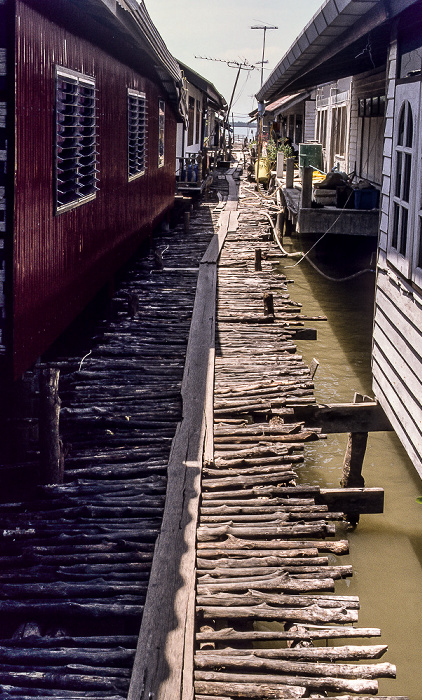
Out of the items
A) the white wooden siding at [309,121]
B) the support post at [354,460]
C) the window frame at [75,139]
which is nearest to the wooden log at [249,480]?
the support post at [354,460]

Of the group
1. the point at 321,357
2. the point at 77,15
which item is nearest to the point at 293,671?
the point at 77,15

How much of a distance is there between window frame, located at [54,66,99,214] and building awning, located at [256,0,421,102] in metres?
2.64

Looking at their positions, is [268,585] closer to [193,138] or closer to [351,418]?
[351,418]

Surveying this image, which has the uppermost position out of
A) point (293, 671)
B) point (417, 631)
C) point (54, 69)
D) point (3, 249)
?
point (54, 69)

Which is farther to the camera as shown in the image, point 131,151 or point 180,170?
point 180,170

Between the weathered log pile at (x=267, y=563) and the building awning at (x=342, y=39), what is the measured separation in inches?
134

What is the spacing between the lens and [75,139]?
904 centimetres

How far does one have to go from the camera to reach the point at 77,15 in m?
8.31

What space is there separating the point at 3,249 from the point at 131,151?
812cm

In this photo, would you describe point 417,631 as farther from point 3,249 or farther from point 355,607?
point 3,249

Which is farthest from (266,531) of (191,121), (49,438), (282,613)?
(191,121)

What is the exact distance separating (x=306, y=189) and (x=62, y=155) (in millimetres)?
6346

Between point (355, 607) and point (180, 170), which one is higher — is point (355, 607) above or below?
below

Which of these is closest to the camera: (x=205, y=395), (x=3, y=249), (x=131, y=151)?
(x=3, y=249)
